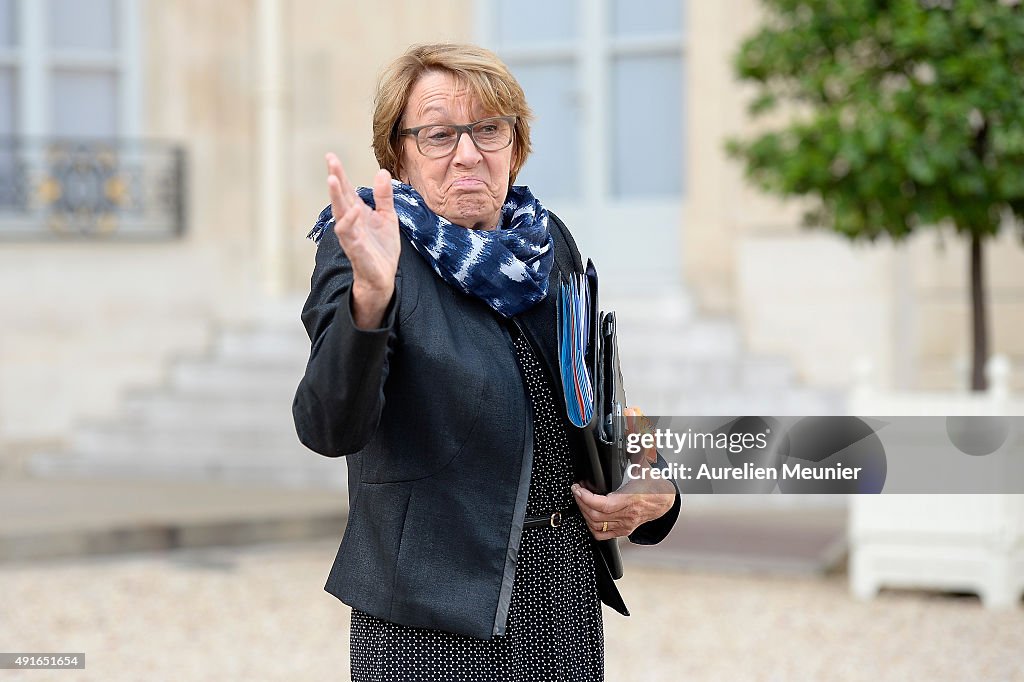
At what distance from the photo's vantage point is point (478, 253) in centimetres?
185

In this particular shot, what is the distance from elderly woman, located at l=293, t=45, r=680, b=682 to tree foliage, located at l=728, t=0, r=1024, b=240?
3642 millimetres

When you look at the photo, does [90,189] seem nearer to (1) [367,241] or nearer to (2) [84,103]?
(2) [84,103]

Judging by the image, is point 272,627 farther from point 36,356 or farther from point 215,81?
point 215,81

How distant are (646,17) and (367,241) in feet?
26.0

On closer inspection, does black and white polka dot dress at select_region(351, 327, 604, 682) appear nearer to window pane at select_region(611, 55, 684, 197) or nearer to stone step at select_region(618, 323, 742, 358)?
stone step at select_region(618, 323, 742, 358)

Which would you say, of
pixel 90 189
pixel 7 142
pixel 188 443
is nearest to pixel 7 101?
pixel 7 142

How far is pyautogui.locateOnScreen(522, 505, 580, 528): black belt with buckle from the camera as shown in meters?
1.93

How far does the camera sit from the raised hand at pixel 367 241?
1.66 metres

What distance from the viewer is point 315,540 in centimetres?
705

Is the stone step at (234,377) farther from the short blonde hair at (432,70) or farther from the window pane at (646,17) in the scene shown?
the short blonde hair at (432,70)

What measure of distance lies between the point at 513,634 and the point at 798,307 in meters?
6.76

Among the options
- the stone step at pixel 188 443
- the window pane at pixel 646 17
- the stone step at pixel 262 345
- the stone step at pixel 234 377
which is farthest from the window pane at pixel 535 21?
the stone step at pixel 188 443

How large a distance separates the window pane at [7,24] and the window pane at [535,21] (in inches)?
133

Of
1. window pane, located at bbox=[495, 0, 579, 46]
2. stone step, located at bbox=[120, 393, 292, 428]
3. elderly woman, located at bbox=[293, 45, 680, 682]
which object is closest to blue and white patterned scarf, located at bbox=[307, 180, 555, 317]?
elderly woman, located at bbox=[293, 45, 680, 682]
